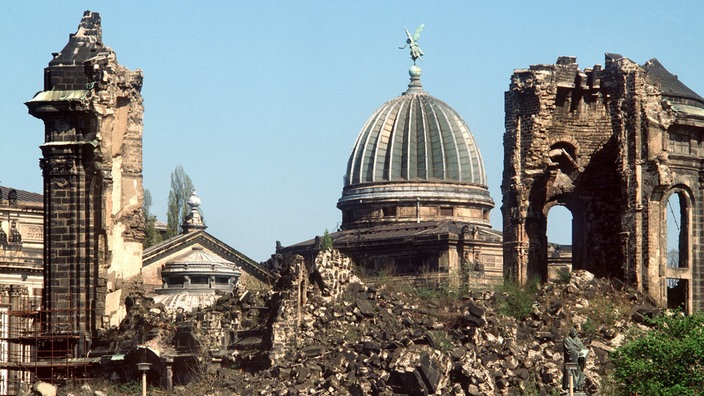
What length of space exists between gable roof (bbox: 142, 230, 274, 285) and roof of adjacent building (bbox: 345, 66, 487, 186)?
19.0 feet

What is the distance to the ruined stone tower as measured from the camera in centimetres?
4553

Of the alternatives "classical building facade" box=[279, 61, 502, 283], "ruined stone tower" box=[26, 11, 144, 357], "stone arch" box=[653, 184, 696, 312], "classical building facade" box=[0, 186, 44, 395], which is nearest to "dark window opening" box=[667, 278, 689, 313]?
"stone arch" box=[653, 184, 696, 312]

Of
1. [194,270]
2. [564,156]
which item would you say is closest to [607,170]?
[564,156]

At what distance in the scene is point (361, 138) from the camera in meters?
90.4

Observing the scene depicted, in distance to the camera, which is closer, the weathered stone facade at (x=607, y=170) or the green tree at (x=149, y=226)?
the weathered stone facade at (x=607, y=170)

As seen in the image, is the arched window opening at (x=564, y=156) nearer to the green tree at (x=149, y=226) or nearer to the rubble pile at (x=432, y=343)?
the rubble pile at (x=432, y=343)

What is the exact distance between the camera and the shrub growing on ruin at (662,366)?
3956 centimetres

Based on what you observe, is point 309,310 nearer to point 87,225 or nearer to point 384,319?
point 384,319

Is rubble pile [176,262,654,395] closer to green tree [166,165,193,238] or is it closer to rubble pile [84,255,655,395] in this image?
rubble pile [84,255,655,395]

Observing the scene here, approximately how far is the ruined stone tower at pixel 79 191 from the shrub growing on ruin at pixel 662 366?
11.7 meters

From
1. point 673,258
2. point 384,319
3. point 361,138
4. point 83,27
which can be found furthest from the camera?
point 673,258

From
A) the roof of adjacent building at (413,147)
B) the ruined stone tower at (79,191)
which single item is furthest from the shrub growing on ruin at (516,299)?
the roof of adjacent building at (413,147)

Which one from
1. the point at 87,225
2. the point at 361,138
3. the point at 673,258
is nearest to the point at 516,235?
the point at 87,225

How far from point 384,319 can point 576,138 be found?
790 centimetres
